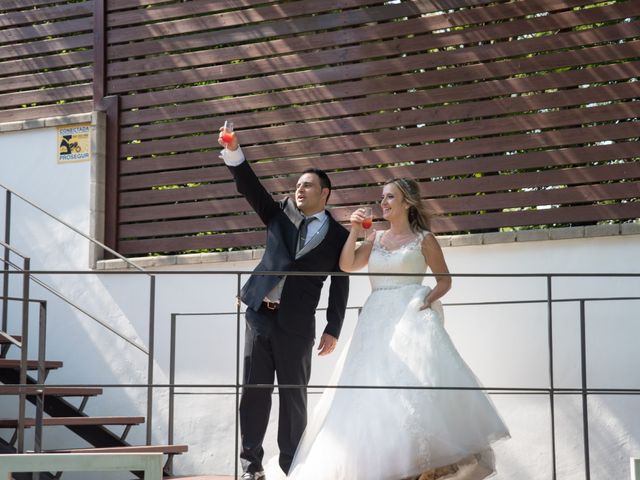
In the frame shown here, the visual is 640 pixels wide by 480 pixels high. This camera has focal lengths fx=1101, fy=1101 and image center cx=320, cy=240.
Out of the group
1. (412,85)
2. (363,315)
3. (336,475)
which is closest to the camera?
(336,475)

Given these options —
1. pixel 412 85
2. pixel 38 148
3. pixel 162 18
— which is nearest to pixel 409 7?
pixel 412 85

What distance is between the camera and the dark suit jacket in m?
5.12

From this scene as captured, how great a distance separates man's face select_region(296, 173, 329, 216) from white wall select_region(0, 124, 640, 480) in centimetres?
93

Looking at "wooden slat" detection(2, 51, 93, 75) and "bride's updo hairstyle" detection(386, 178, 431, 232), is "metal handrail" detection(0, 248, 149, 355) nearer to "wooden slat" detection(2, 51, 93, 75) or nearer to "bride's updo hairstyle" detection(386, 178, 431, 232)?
"wooden slat" detection(2, 51, 93, 75)

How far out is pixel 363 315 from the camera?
200 inches

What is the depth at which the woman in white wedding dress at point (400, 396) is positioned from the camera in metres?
4.58

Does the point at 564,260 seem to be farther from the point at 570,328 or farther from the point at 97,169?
the point at 97,169

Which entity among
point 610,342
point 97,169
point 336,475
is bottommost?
point 336,475

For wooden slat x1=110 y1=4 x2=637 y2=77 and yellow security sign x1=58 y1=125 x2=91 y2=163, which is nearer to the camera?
wooden slat x1=110 y1=4 x2=637 y2=77

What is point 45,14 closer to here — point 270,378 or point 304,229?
point 304,229

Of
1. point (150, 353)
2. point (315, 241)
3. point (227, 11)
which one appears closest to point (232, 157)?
point (315, 241)

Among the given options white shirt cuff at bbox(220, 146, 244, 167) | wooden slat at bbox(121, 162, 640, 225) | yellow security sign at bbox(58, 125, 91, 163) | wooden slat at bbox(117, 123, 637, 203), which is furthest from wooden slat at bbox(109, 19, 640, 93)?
white shirt cuff at bbox(220, 146, 244, 167)

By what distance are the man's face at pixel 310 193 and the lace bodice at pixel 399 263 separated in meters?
0.39

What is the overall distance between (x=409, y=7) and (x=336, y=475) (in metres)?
3.47
